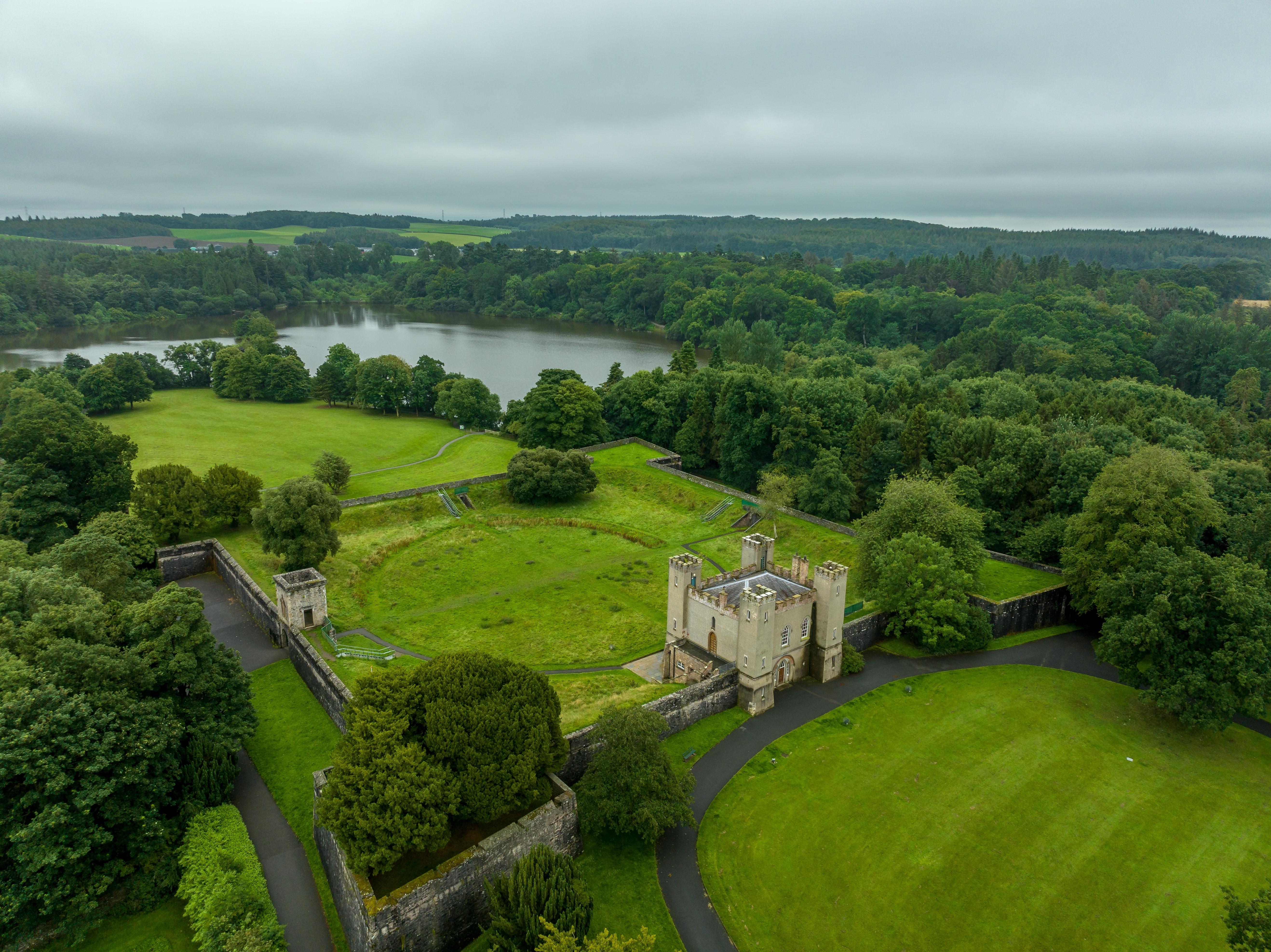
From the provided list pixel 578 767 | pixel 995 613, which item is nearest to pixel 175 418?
pixel 578 767

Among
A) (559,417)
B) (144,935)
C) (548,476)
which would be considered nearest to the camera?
(144,935)

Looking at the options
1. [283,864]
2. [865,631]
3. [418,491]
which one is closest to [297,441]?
[418,491]

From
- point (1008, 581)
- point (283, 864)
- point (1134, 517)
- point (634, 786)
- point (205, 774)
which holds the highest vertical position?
point (1134, 517)

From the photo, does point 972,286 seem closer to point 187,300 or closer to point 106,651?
point 106,651

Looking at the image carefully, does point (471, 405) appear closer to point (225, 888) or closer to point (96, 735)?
point (96, 735)

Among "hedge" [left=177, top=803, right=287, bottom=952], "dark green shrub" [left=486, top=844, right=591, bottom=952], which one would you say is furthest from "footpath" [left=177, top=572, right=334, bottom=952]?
"dark green shrub" [left=486, top=844, right=591, bottom=952]
